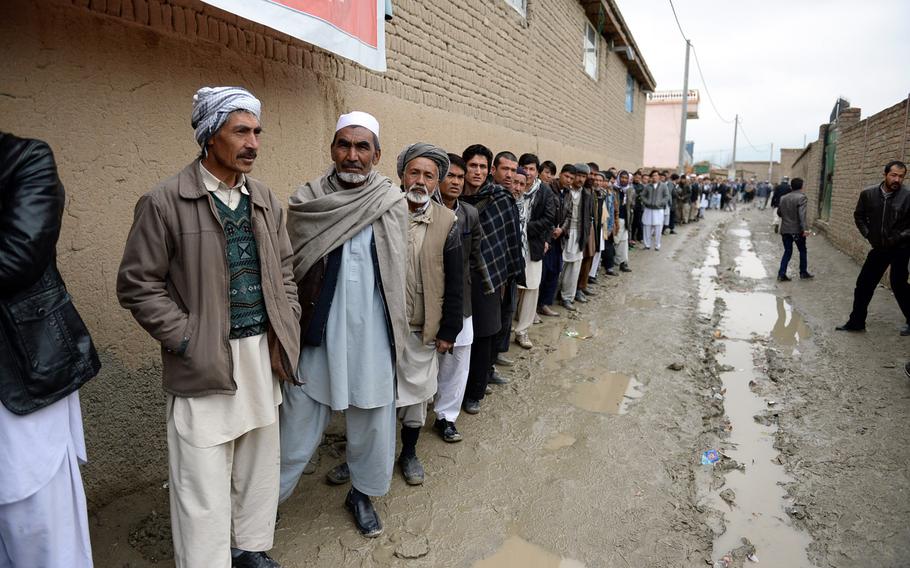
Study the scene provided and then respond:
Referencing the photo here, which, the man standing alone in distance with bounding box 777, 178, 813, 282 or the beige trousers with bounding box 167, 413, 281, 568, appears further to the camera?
the man standing alone in distance with bounding box 777, 178, 813, 282

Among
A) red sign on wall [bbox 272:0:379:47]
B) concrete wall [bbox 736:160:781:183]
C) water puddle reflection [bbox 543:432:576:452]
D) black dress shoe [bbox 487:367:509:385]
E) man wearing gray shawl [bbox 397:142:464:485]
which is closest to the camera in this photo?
man wearing gray shawl [bbox 397:142:464:485]

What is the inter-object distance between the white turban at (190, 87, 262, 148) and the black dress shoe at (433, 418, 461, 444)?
7.59ft

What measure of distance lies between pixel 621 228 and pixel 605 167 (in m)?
5.27

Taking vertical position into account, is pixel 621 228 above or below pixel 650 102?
below

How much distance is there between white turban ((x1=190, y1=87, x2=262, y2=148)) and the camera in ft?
6.14

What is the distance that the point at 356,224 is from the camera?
2.37m

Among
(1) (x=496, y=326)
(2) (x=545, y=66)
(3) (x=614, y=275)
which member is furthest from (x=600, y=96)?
(1) (x=496, y=326)

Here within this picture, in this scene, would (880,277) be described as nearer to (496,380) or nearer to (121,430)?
(496,380)

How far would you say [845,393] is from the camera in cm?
441

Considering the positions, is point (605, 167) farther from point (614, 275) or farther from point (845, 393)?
point (845, 393)

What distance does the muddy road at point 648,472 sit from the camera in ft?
8.37

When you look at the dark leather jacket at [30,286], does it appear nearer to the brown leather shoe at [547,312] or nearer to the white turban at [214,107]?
the white turban at [214,107]

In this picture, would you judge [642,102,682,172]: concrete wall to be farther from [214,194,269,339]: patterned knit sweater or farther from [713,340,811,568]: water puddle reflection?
[214,194,269,339]: patterned knit sweater

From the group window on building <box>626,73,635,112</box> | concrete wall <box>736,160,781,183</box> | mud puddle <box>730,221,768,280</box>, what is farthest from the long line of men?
concrete wall <box>736,160,781,183</box>
